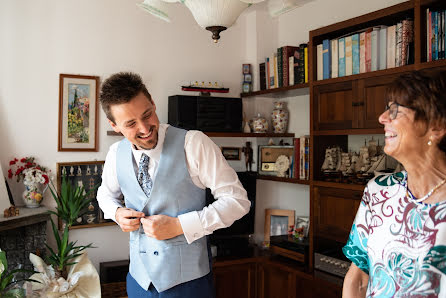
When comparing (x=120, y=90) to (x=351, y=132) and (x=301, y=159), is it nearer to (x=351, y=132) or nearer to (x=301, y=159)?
(x=351, y=132)

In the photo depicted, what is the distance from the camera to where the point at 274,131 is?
4.18 meters

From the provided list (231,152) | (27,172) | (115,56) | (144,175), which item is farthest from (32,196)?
(231,152)

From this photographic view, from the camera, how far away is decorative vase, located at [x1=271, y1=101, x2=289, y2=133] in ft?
13.4

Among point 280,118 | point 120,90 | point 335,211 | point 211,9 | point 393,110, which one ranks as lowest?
point 335,211

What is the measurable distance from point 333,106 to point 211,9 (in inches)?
56.2

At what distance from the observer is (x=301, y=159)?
11.8ft

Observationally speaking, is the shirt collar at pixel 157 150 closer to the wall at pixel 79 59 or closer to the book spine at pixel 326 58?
the book spine at pixel 326 58

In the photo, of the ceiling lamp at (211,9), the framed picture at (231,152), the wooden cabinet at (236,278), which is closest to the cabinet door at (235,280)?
the wooden cabinet at (236,278)

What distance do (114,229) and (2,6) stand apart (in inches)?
76.0

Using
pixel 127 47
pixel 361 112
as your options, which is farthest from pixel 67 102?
pixel 361 112

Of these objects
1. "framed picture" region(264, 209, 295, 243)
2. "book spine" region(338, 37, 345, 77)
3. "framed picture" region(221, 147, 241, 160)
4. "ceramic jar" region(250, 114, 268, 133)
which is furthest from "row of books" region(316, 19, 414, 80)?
"framed picture" region(264, 209, 295, 243)

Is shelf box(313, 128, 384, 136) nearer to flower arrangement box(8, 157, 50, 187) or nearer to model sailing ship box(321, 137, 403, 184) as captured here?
model sailing ship box(321, 137, 403, 184)

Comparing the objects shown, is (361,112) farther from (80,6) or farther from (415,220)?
(80,6)

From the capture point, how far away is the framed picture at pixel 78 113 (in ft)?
11.4
